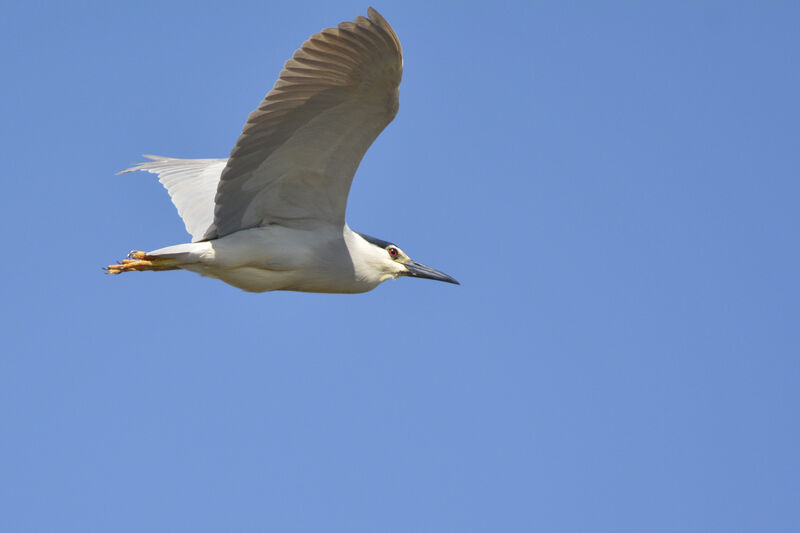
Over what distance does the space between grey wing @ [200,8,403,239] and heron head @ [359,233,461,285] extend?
90 centimetres

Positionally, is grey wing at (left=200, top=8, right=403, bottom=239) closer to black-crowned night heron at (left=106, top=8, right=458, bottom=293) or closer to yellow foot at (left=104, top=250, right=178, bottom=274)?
black-crowned night heron at (left=106, top=8, right=458, bottom=293)

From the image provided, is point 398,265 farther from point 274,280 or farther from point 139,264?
point 139,264

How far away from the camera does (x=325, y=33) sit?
24.7ft

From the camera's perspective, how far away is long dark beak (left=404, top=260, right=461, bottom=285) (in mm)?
10523

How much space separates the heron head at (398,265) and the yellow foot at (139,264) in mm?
2234

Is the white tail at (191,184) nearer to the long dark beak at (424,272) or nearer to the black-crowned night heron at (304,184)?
the black-crowned night heron at (304,184)

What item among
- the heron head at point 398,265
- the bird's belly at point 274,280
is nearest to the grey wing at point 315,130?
the bird's belly at point 274,280

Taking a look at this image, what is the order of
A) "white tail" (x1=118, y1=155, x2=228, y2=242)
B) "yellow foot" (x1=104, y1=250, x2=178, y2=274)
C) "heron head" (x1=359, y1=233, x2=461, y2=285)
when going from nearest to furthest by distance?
"yellow foot" (x1=104, y1=250, x2=178, y2=274)
"white tail" (x1=118, y1=155, x2=228, y2=242)
"heron head" (x1=359, y1=233, x2=461, y2=285)

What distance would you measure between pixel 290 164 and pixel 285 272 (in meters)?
1.10

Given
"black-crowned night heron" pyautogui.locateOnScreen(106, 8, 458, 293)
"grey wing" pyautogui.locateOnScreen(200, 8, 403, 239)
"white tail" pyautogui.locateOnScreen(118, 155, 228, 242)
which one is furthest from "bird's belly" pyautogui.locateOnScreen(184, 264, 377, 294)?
"white tail" pyautogui.locateOnScreen(118, 155, 228, 242)

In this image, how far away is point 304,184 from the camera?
8.84 m

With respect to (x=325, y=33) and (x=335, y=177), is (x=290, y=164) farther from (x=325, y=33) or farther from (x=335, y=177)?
(x=325, y=33)

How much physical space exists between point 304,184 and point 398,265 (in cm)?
185

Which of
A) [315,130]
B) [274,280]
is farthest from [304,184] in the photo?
[274,280]
